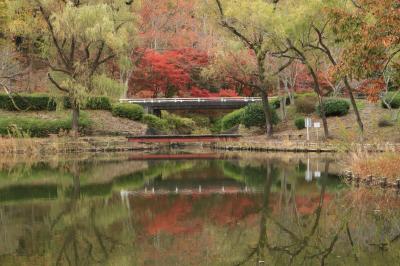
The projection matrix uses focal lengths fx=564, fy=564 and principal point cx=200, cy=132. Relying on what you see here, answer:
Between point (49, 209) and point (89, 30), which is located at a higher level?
point (89, 30)

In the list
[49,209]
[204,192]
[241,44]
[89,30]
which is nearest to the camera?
[49,209]

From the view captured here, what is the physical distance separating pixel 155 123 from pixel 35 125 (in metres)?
9.68

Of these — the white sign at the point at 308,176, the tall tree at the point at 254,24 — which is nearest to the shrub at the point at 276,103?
the tall tree at the point at 254,24

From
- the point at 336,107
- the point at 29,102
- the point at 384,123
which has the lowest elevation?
the point at 384,123

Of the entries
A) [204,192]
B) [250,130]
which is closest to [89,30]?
[250,130]

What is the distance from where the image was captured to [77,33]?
31.4m

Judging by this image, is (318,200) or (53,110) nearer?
(318,200)

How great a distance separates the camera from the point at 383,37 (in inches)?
513

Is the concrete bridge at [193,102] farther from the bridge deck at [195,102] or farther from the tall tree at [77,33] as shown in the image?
the tall tree at [77,33]

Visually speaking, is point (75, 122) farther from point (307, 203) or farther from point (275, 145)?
point (307, 203)

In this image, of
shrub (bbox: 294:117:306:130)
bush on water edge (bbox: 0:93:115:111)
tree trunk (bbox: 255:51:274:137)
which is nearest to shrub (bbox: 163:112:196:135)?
bush on water edge (bbox: 0:93:115:111)

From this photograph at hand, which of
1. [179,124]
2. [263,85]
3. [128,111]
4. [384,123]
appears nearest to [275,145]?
[263,85]

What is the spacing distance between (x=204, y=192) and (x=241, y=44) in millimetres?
18934

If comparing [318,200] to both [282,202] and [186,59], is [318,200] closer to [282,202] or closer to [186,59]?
[282,202]
